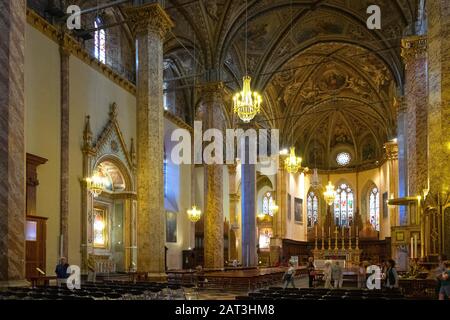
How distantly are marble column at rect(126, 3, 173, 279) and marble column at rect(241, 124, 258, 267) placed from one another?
10.8m

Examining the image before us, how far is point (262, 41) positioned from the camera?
1013 inches

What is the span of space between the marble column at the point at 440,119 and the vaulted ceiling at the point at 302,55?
9.20 m

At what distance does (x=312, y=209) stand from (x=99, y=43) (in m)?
25.0

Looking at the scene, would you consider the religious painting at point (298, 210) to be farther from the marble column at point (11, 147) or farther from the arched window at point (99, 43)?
the marble column at point (11, 147)

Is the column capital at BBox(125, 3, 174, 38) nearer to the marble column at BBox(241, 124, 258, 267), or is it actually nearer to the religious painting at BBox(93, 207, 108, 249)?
the religious painting at BBox(93, 207, 108, 249)

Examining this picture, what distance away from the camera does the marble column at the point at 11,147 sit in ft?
30.1

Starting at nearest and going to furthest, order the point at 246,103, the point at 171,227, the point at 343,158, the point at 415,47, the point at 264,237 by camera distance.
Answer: the point at 246,103 → the point at 415,47 → the point at 171,227 → the point at 264,237 → the point at 343,158

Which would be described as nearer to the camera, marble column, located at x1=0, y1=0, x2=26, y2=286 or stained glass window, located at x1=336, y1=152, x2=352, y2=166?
marble column, located at x1=0, y1=0, x2=26, y2=286

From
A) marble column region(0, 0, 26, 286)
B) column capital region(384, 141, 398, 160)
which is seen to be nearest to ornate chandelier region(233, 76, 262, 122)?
marble column region(0, 0, 26, 286)

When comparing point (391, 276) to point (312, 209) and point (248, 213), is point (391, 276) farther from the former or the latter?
point (312, 209)

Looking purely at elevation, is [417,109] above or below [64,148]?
above

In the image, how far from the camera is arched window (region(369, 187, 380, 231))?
40.0 m

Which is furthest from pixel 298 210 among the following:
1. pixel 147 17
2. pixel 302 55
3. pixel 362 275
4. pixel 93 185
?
pixel 147 17

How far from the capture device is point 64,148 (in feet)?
58.7
